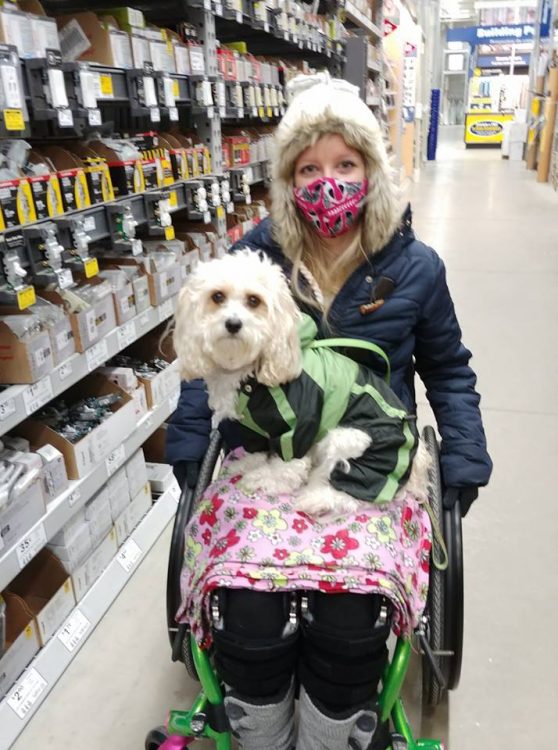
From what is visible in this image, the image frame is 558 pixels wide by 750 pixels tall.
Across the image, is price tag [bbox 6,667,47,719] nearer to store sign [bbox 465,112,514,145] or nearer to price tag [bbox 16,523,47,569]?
price tag [bbox 16,523,47,569]

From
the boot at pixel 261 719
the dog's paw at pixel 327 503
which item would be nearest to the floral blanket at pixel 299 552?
the dog's paw at pixel 327 503

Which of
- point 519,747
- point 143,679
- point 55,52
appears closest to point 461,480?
point 519,747

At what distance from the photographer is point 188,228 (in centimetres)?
277

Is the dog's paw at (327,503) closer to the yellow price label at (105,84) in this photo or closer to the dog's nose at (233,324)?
the dog's nose at (233,324)

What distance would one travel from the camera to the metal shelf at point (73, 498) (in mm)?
1460

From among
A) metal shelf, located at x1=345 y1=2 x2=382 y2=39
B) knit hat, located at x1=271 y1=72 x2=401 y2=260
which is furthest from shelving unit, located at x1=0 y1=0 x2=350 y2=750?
metal shelf, located at x1=345 y1=2 x2=382 y2=39

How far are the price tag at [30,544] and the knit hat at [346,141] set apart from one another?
907mm

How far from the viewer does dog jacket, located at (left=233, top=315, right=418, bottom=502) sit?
3.79 feet

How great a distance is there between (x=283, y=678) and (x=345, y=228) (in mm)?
916

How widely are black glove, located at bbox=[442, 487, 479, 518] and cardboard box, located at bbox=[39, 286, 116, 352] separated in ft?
3.41

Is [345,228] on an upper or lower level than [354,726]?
upper

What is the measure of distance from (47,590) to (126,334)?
78 cm

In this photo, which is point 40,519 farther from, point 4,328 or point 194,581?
point 194,581

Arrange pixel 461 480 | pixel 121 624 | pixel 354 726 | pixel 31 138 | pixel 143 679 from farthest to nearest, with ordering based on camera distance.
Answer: pixel 31 138
pixel 121 624
pixel 143 679
pixel 461 480
pixel 354 726
